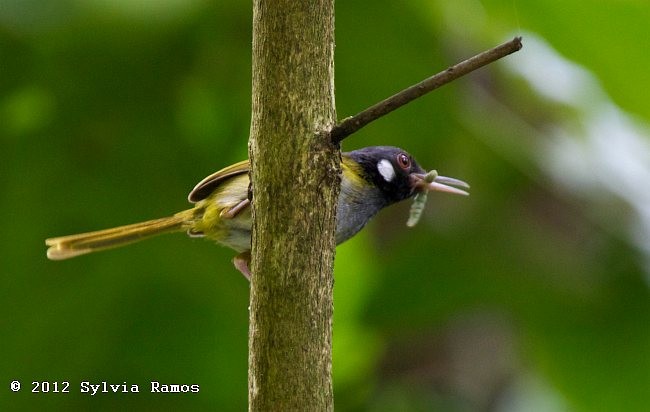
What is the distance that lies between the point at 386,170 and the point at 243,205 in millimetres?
568

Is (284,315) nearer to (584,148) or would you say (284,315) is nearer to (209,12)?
(209,12)

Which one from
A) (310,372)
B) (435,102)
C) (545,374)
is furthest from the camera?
(545,374)

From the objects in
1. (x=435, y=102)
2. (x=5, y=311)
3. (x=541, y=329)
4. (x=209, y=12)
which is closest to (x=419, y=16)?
(x=435, y=102)

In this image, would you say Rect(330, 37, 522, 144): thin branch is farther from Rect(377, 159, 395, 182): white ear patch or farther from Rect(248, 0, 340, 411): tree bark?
Rect(377, 159, 395, 182): white ear patch

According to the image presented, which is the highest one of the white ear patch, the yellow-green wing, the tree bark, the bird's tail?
the white ear patch

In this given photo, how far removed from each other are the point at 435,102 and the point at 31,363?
1886 millimetres

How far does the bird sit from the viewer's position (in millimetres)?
2984

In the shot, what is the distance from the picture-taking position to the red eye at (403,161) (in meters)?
3.15

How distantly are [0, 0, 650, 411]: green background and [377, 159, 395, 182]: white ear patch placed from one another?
23 centimetres

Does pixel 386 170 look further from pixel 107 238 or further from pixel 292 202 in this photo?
pixel 292 202

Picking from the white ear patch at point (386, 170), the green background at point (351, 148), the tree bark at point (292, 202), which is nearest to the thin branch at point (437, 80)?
the tree bark at point (292, 202)

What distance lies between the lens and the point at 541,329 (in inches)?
155

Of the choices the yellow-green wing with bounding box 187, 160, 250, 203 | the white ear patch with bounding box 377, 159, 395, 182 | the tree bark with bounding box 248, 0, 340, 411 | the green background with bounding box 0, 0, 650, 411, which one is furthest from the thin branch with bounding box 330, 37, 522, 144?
the white ear patch with bounding box 377, 159, 395, 182

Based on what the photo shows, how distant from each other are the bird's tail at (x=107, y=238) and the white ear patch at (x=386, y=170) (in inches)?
28.4
